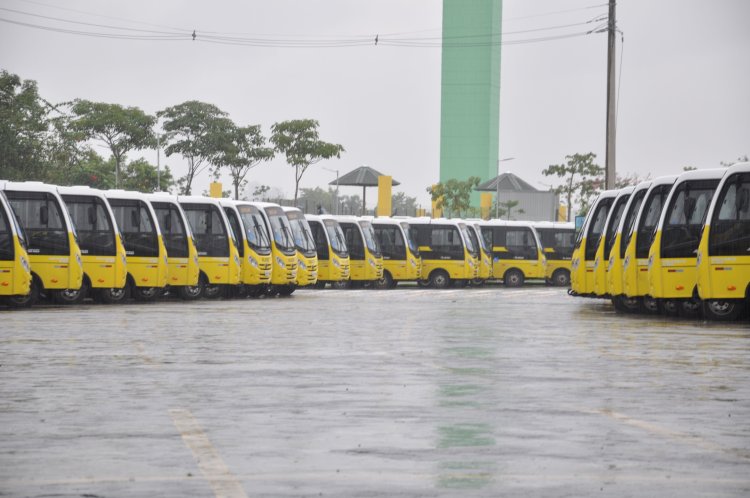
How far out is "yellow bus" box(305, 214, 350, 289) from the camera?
172 ft

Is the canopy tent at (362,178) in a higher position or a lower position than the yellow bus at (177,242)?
higher

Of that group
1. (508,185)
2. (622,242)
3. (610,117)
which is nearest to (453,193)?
(508,185)

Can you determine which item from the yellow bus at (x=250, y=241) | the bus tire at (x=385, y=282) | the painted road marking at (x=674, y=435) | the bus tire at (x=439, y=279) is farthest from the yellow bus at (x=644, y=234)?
the bus tire at (x=439, y=279)

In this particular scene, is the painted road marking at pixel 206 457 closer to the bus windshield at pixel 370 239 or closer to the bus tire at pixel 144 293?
the bus tire at pixel 144 293

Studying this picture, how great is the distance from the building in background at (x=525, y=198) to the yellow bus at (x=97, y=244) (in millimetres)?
57349

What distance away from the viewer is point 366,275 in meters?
54.8

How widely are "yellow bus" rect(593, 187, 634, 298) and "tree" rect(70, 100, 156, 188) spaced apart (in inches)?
1647

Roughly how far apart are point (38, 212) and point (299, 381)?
19083 mm

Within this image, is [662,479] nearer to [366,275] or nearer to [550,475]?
[550,475]

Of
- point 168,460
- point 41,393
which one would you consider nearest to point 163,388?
point 41,393

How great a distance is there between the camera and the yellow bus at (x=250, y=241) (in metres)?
42.0

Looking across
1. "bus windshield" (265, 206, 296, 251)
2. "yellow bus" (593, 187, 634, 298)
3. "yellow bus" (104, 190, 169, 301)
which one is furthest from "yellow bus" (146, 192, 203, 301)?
"yellow bus" (593, 187, 634, 298)

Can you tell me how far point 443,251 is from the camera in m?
59.4

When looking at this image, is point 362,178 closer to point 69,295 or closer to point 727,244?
point 69,295
